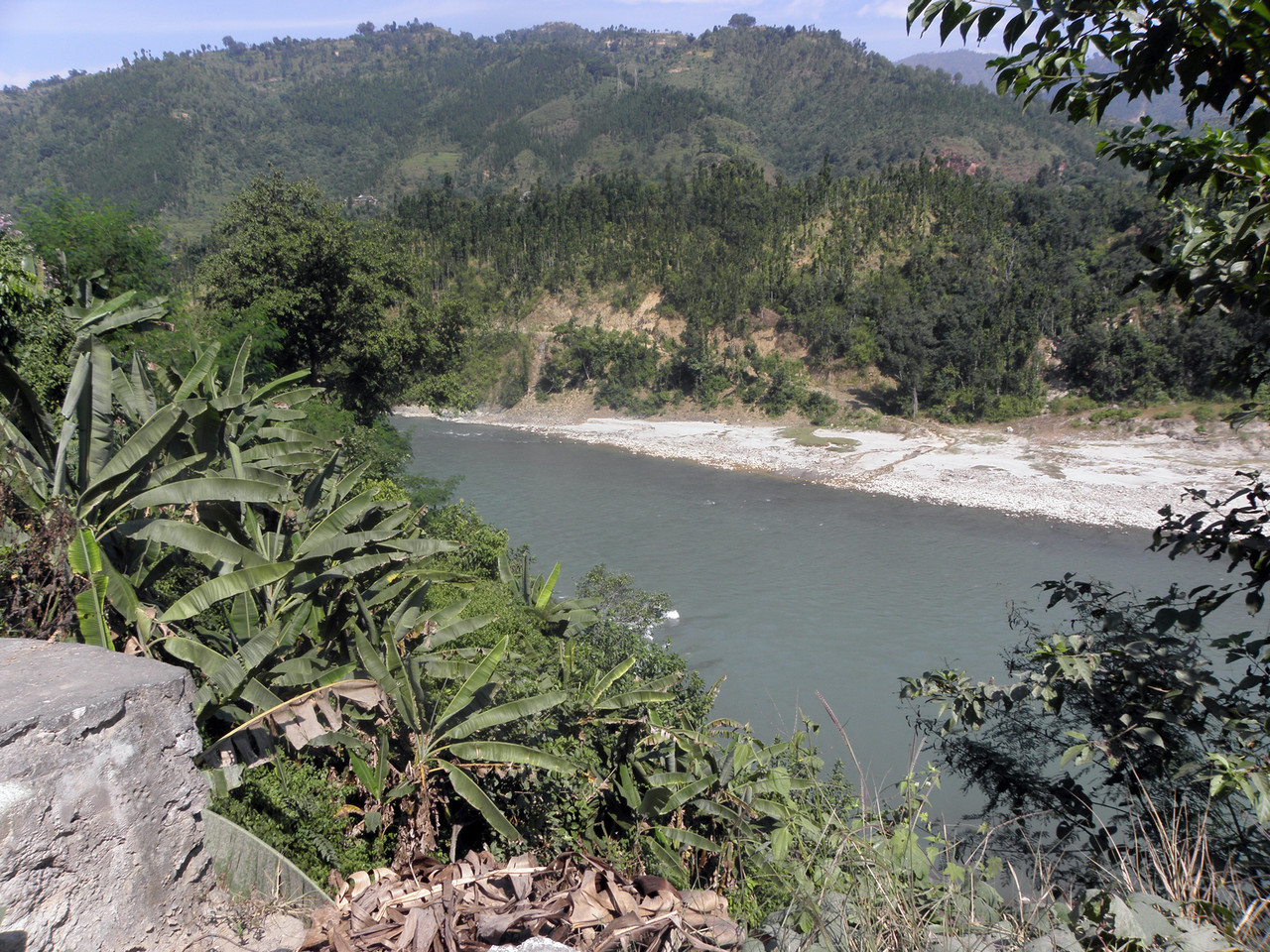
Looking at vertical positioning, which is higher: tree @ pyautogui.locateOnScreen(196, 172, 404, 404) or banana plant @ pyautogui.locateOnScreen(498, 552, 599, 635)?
tree @ pyautogui.locateOnScreen(196, 172, 404, 404)

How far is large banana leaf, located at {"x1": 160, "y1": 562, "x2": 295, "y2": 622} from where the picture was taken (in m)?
3.52

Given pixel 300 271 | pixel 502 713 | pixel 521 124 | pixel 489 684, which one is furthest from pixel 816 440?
pixel 521 124

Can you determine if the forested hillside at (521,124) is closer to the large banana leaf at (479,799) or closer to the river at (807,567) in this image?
the river at (807,567)

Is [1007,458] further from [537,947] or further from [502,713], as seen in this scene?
[537,947]

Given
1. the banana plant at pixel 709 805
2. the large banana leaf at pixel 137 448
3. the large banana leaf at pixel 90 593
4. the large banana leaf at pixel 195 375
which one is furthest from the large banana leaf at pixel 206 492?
the banana plant at pixel 709 805

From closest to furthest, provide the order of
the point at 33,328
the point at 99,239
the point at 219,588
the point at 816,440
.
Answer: the point at 219,588 < the point at 33,328 < the point at 99,239 < the point at 816,440

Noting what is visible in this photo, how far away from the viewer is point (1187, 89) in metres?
2.54

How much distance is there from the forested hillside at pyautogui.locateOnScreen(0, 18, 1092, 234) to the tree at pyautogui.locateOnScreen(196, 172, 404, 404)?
1919 inches

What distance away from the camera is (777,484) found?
24.7 metres

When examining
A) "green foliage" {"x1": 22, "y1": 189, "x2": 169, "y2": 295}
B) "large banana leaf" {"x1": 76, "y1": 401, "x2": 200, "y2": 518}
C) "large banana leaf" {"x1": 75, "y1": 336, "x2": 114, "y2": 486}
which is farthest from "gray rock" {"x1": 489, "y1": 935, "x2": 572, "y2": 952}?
"green foliage" {"x1": 22, "y1": 189, "x2": 169, "y2": 295}

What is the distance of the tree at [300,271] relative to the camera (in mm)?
14773

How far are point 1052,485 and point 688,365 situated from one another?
59.9 feet

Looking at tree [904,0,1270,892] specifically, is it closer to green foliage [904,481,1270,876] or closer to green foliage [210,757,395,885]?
green foliage [904,481,1270,876]

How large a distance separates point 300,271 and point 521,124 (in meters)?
109
